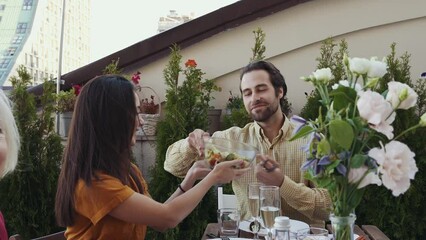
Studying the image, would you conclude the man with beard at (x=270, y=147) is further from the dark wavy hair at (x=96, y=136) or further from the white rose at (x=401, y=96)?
the white rose at (x=401, y=96)

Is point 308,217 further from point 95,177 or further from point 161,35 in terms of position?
point 161,35

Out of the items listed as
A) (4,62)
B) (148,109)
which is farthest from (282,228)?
(4,62)

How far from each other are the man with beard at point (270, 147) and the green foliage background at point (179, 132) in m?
0.97

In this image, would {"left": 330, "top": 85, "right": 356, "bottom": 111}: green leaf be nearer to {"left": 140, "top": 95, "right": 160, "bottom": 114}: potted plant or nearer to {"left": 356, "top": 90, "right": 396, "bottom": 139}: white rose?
{"left": 356, "top": 90, "right": 396, "bottom": 139}: white rose

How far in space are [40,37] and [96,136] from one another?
9.86ft

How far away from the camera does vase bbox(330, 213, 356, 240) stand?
114 cm

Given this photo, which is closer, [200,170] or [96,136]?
[96,136]

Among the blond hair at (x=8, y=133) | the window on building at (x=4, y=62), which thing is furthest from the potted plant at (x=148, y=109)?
the blond hair at (x=8, y=133)

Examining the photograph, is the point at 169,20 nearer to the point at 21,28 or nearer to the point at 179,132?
the point at 21,28

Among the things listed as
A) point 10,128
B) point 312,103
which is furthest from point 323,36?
point 10,128

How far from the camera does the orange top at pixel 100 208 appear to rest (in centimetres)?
137

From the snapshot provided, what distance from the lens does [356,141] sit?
3.60 ft

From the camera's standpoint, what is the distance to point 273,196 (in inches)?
60.9

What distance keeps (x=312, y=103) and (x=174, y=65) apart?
1.14m
